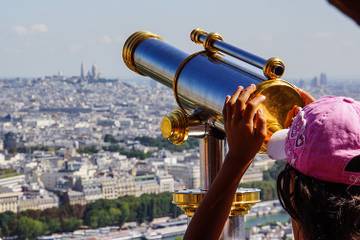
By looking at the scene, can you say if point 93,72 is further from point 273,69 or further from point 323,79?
point 273,69

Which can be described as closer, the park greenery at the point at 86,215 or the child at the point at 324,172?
the child at the point at 324,172

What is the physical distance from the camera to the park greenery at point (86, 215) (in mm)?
23609

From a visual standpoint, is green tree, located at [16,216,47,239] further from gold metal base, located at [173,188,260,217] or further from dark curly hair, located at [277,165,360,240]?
dark curly hair, located at [277,165,360,240]

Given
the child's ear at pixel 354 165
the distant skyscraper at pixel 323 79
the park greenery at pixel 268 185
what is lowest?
the child's ear at pixel 354 165

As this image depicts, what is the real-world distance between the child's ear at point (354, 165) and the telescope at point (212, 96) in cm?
Answer: 22

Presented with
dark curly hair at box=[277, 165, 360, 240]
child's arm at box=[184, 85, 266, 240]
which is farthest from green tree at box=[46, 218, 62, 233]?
dark curly hair at box=[277, 165, 360, 240]

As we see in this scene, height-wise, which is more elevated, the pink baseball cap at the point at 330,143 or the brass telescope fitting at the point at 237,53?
the brass telescope fitting at the point at 237,53

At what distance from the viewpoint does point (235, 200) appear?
987mm

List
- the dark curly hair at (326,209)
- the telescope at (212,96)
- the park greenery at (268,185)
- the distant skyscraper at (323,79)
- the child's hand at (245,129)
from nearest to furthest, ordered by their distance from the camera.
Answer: the dark curly hair at (326,209) < the child's hand at (245,129) < the telescope at (212,96) < the park greenery at (268,185) < the distant skyscraper at (323,79)

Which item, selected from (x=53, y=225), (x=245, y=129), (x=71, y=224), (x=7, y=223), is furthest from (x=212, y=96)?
(x=71, y=224)

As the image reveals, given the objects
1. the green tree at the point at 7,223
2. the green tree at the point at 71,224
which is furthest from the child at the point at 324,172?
the green tree at the point at 71,224

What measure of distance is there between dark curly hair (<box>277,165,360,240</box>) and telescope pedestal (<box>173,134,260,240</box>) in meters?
0.30

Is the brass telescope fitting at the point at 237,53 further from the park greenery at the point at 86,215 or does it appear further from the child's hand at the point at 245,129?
the park greenery at the point at 86,215

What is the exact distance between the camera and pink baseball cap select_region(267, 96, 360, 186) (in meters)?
0.66
